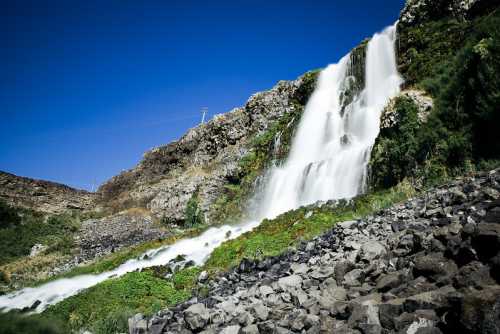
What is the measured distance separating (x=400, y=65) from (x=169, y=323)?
96.9 feet

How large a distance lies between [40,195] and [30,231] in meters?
14.1

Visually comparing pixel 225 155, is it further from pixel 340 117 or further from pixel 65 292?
pixel 65 292

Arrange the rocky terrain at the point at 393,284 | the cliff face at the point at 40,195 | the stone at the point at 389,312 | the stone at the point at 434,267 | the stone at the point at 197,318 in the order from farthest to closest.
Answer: the cliff face at the point at 40,195, the stone at the point at 197,318, the stone at the point at 434,267, the stone at the point at 389,312, the rocky terrain at the point at 393,284

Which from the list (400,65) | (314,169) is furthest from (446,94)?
(400,65)

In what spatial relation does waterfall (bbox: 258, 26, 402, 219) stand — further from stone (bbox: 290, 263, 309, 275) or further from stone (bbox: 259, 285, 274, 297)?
stone (bbox: 259, 285, 274, 297)

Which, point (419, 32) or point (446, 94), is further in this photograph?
point (419, 32)

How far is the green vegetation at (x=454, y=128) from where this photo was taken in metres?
14.0

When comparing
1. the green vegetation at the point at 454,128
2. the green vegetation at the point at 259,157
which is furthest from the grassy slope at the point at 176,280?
the green vegetation at the point at 259,157

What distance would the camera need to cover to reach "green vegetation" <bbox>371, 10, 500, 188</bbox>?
13977mm

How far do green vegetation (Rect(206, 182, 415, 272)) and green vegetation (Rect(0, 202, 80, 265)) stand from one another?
25084 millimetres

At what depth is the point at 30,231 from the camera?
44.1 metres

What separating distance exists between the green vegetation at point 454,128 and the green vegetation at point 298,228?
6.09 feet

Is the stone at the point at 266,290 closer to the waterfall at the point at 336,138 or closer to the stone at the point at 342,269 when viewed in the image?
the stone at the point at 342,269

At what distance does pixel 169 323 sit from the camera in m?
7.85
